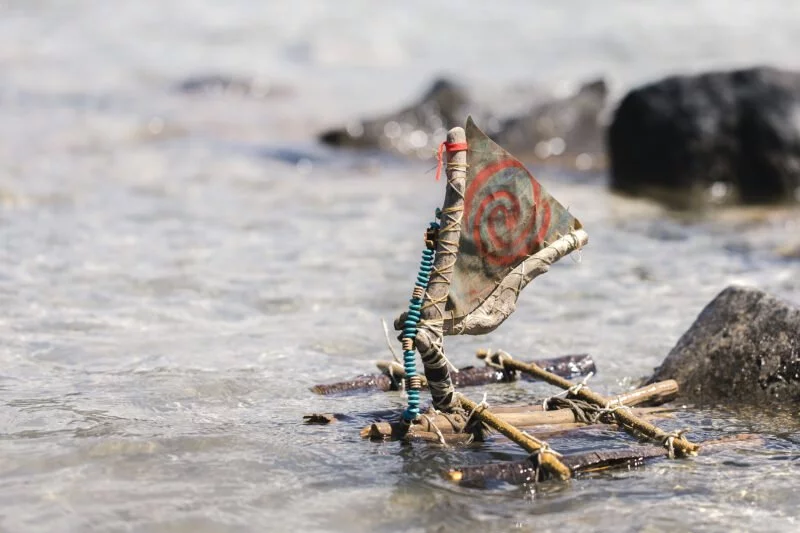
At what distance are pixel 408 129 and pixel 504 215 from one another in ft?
44.1

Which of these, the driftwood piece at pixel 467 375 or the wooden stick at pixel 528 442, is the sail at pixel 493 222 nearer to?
the wooden stick at pixel 528 442

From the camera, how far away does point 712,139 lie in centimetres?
1450

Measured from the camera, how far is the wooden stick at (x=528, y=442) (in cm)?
484

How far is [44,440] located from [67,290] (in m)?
3.56

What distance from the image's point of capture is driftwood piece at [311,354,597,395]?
20.9 feet

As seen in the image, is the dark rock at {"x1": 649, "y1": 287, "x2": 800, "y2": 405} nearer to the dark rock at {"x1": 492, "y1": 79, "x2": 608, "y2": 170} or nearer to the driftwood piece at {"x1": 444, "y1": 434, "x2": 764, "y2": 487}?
the driftwood piece at {"x1": 444, "y1": 434, "x2": 764, "y2": 487}

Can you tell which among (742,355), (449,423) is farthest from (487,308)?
(742,355)

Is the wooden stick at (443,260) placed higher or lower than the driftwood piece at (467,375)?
higher

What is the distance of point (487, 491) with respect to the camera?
189 inches

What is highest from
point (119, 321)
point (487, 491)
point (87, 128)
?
point (87, 128)

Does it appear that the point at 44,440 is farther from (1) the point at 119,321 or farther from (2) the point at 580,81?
(2) the point at 580,81

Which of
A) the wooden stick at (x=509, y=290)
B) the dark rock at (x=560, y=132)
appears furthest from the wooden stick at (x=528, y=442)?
the dark rock at (x=560, y=132)

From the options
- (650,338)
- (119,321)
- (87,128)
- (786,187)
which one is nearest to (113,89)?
(87,128)

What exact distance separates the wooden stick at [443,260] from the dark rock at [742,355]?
82.8 inches
